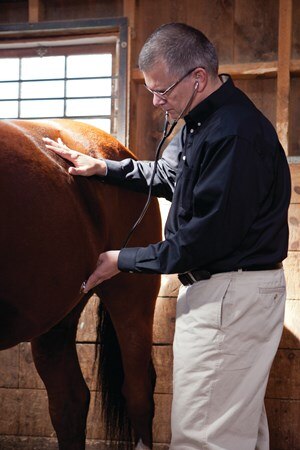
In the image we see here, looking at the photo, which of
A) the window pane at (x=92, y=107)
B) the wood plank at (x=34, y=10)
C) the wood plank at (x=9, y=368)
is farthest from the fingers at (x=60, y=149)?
the wood plank at (x=34, y=10)

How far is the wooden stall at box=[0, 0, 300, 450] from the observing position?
9.67 feet

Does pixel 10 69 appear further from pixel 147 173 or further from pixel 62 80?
pixel 147 173

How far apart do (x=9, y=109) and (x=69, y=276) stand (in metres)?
1.91

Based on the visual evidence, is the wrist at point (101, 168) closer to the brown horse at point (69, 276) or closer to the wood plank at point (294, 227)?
the brown horse at point (69, 276)

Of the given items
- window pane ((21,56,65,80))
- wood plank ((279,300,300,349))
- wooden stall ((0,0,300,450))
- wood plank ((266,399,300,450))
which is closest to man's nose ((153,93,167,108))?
wooden stall ((0,0,300,450))

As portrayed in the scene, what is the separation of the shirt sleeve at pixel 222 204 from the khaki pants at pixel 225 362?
0.11 m

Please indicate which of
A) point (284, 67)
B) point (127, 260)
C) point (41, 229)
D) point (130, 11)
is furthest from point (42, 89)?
point (127, 260)

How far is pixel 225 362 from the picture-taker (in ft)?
5.65

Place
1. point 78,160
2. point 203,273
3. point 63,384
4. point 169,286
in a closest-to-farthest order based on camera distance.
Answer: point 203,273
point 78,160
point 63,384
point 169,286

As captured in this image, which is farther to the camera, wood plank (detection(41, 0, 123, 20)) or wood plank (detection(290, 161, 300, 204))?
wood plank (detection(41, 0, 123, 20))

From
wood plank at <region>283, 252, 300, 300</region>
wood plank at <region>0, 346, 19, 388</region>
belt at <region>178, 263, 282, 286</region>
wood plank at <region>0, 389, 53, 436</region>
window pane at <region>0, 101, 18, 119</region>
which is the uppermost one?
window pane at <region>0, 101, 18, 119</region>

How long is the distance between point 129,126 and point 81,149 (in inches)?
45.2

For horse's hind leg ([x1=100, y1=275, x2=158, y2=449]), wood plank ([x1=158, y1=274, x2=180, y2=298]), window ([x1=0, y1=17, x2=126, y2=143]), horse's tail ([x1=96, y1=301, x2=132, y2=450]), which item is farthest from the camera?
window ([x1=0, y1=17, x2=126, y2=143])

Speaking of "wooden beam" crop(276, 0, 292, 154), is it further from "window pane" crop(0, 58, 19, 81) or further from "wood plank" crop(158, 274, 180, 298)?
"window pane" crop(0, 58, 19, 81)
